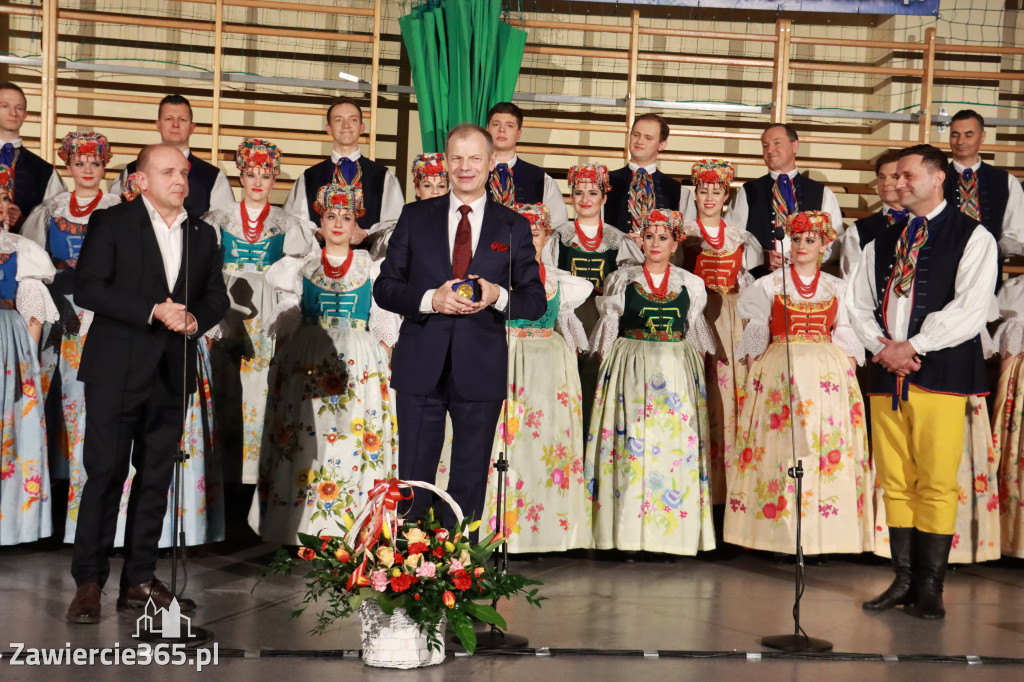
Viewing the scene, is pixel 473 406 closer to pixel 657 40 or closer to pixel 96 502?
pixel 96 502

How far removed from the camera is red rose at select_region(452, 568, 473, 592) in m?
2.82

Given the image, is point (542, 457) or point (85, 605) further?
point (542, 457)

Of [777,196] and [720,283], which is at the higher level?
[777,196]

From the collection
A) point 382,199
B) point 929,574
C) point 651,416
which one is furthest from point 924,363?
point 382,199

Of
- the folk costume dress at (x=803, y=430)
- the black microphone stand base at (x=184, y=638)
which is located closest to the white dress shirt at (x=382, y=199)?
the folk costume dress at (x=803, y=430)

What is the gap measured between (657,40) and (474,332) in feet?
13.1

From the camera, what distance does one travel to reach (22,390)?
4.11 m

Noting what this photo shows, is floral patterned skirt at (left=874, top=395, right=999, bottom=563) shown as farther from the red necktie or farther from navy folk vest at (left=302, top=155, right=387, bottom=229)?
navy folk vest at (left=302, top=155, right=387, bottom=229)

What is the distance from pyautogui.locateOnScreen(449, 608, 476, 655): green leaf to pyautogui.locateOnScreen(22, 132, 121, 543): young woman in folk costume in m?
1.82

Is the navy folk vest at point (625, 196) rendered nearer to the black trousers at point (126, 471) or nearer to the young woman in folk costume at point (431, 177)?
the young woman in folk costume at point (431, 177)

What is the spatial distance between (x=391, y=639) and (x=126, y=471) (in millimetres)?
1015

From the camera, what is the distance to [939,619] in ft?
11.7

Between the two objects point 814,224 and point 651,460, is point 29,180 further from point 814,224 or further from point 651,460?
point 814,224

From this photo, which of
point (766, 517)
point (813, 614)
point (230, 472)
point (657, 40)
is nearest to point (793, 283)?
point (766, 517)
